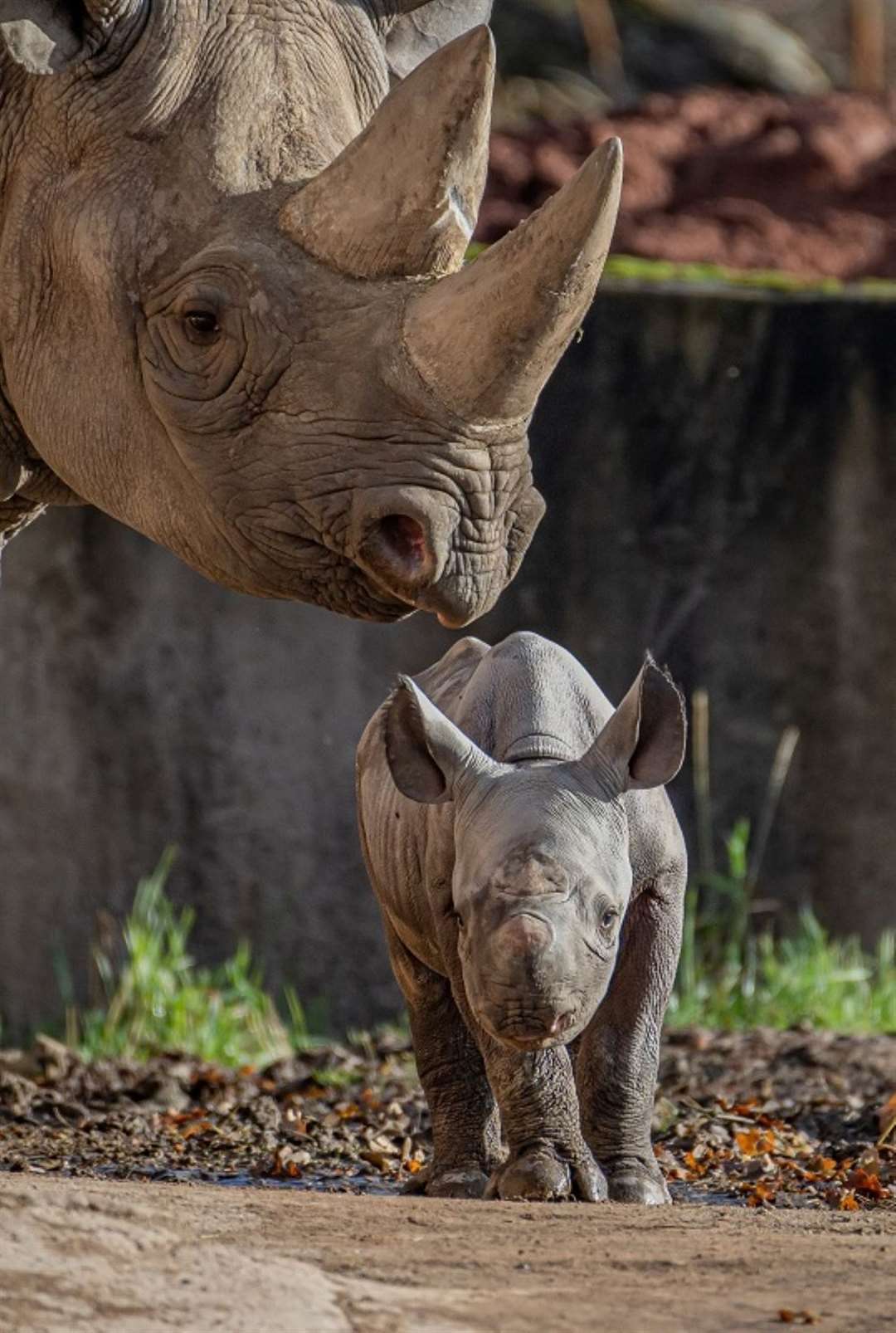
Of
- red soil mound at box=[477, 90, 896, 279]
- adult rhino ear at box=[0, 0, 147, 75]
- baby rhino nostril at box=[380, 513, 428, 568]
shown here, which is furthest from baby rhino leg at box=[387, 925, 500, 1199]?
red soil mound at box=[477, 90, 896, 279]

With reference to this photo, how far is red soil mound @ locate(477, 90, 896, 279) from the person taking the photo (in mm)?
11938

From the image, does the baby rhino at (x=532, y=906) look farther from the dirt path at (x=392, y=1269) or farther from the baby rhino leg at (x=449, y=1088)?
the dirt path at (x=392, y=1269)

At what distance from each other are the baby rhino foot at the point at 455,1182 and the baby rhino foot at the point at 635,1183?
30 centimetres

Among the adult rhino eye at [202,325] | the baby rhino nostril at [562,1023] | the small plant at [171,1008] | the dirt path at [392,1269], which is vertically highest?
the adult rhino eye at [202,325]

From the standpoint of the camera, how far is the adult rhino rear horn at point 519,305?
4.48 meters

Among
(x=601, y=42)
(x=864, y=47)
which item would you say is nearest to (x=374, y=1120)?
(x=601, y=42)

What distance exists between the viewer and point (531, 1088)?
17.0 feet

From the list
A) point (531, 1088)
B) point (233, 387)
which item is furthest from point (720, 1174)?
point (233, 387)

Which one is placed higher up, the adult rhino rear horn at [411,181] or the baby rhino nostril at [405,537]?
the adult rhino rear horn at [411,181]

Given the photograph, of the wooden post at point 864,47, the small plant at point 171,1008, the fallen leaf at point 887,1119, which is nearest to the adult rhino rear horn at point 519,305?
the fallen leaf at point 887,1119

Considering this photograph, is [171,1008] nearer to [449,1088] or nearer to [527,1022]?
[449,1088]

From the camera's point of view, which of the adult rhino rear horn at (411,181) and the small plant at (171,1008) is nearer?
the adult rhino rear horn at (411,181)

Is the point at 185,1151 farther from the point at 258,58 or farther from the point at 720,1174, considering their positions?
the point at 258,58

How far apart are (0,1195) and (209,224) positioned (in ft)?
6.24
